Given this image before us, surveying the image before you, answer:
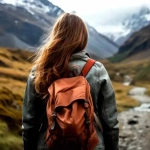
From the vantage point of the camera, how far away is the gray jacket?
7.43 metres

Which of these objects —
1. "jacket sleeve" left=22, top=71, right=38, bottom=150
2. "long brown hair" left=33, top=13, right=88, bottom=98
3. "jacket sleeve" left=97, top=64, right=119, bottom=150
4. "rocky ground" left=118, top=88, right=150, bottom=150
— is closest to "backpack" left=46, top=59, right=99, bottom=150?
"long brown hair" left=33, top=13, right=88, bottom=98

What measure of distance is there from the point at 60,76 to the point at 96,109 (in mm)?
904

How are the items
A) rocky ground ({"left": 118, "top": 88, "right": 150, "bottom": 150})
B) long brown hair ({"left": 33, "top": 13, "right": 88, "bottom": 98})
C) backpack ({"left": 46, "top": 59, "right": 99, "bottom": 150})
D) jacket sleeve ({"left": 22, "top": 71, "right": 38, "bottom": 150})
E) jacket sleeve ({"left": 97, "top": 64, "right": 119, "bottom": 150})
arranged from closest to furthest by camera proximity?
backpack ({"left": 46, "top": 59, "right": 99, "bottom": 150}) → long brown hair ({"left": 33, "top": 13, "right": 88, "bottom": 98}) → jacket sleeve ({"left": 97, "top": 64, "right": 119, "bottom": 150}) → jacket sleeve ({"left": 22, "top": 71, "right": 38, "bottom": 150}) → rocky ground ({"left": 118, "top": 88, "right": 150, "bottom": 150})

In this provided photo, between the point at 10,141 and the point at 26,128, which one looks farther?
the point at 10,141

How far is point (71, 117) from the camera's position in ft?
21.4

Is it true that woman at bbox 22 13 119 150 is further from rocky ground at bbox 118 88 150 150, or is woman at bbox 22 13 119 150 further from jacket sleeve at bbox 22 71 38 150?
rocky ground at bbox 118 88 150 150

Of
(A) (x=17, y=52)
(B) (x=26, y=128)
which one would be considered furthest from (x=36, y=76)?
(A) (x=17, y=52)

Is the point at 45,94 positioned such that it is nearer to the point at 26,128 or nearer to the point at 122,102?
the point at 26,128

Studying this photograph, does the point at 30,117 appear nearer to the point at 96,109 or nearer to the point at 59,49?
the point at 96,109

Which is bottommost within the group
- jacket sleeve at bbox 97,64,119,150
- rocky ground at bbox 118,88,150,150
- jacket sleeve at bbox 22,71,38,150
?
rocky ground at bbox 118,88,150,150

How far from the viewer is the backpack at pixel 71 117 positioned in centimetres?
648

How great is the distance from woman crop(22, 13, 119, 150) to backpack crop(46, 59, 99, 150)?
41 cm

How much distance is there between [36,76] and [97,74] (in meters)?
1.12

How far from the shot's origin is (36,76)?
7.59 m
